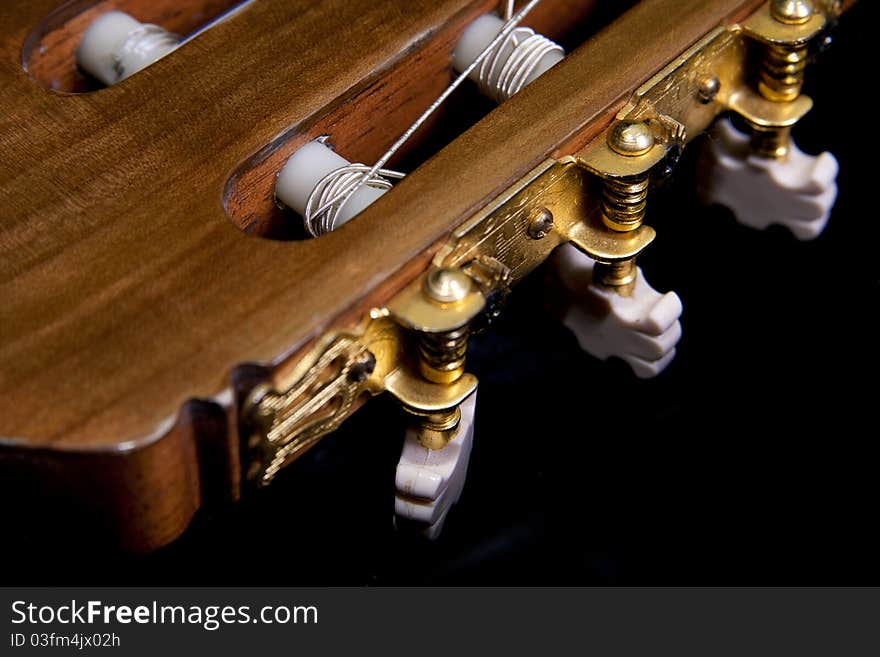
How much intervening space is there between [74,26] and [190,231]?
0.95ft

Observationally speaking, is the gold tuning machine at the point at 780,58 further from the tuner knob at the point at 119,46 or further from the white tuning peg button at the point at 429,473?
the tuner knob at the point at 119,46

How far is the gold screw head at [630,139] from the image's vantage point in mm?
1044

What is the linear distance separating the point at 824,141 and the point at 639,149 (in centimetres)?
51

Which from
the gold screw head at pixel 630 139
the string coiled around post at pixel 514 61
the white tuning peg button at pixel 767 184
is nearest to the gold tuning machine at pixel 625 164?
the gold screw head at pixel 630 139

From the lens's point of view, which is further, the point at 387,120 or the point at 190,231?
the point at 387,120

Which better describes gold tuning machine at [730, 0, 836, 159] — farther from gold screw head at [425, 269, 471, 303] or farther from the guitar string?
gold screw head at [425, 269, 471, 303]

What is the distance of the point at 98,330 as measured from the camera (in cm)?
94

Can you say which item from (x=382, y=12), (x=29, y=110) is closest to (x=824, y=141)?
(x=382, y=12)

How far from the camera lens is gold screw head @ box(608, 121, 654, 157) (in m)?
1.04

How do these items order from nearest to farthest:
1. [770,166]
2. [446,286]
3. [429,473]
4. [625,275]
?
1. [446,286]
2. [429,473]
3. [625,275]
4. [770,166]

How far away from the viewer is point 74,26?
3.87 ft

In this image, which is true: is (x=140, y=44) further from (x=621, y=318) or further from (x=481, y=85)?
(x=621, y=318)

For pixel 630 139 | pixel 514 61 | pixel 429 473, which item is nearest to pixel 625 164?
pixel 630 139

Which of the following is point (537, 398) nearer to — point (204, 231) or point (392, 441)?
point (392, 441)
